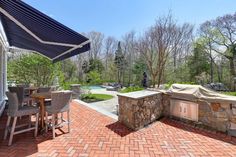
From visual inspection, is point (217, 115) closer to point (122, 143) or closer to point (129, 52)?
point (122, 143)

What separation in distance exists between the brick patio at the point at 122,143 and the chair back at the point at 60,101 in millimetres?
708

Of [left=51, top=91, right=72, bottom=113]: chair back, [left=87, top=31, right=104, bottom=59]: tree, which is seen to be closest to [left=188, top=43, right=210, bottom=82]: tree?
[left=87, top=31, right=104, bottom=59]: tree

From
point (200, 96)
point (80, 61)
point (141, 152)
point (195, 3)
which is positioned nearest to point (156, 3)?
point (195, 3)

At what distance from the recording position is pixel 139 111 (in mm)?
5676

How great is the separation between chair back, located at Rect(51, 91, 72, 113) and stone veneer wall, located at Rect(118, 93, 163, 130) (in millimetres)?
1842

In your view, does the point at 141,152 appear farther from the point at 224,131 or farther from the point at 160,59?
the point at 160,59

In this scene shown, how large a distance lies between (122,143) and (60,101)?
6.32 ft

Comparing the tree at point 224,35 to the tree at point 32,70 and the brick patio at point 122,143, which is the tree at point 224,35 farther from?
the brick patio at point 122,143

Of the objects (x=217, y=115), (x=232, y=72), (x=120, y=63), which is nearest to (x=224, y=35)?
(x=232, y=72)

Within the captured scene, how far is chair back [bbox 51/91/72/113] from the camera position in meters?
4.71

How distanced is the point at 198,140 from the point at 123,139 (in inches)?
74.5

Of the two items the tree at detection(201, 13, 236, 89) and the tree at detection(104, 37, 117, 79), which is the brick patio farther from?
the tree at detection(104, 37, 117, 79)

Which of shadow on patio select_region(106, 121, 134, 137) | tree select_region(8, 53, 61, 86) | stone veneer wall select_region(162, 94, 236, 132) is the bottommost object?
shadow on patio select_region(106, 121, 134, 137)

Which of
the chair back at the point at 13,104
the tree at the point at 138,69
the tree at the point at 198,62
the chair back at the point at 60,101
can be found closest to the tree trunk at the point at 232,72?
the tree at the point at 198,62
